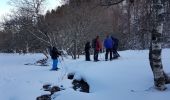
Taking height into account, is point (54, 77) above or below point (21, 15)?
below

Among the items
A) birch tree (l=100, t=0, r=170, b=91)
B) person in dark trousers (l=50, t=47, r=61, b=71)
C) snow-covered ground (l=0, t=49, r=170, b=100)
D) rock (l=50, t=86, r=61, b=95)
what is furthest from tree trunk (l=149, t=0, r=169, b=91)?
person in dark trousers (l=50, t=47, r=61, b=71)

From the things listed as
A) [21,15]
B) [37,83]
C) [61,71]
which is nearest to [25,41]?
[21,15]

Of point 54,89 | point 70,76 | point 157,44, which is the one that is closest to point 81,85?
point 54,89

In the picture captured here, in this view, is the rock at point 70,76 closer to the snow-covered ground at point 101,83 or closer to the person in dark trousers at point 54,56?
the snow-covered ground at point 101,83

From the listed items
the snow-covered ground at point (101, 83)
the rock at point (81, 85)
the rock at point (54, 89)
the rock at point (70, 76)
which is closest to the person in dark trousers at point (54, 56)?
the snow-covered ground at point (101, 83)

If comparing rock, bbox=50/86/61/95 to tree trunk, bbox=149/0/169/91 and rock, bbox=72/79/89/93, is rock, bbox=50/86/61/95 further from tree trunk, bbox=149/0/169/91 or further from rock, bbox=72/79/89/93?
tree trunk, bbox=149/0/169/91

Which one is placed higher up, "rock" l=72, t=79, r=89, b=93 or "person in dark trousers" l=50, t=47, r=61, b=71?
"person in dark trousers" l=50, t=47, r=61, b=71

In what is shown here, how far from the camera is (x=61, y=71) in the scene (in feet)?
80.1

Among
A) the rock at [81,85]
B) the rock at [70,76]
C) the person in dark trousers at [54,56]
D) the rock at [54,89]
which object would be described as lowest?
the rock at [54,89]

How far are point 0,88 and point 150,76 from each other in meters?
8.91

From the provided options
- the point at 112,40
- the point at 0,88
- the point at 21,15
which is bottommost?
the point at 0,88

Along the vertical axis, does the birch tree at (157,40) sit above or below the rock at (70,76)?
above

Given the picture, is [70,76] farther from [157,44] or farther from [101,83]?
[157,44]

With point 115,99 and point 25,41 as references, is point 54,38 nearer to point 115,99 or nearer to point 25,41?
point 25,41
